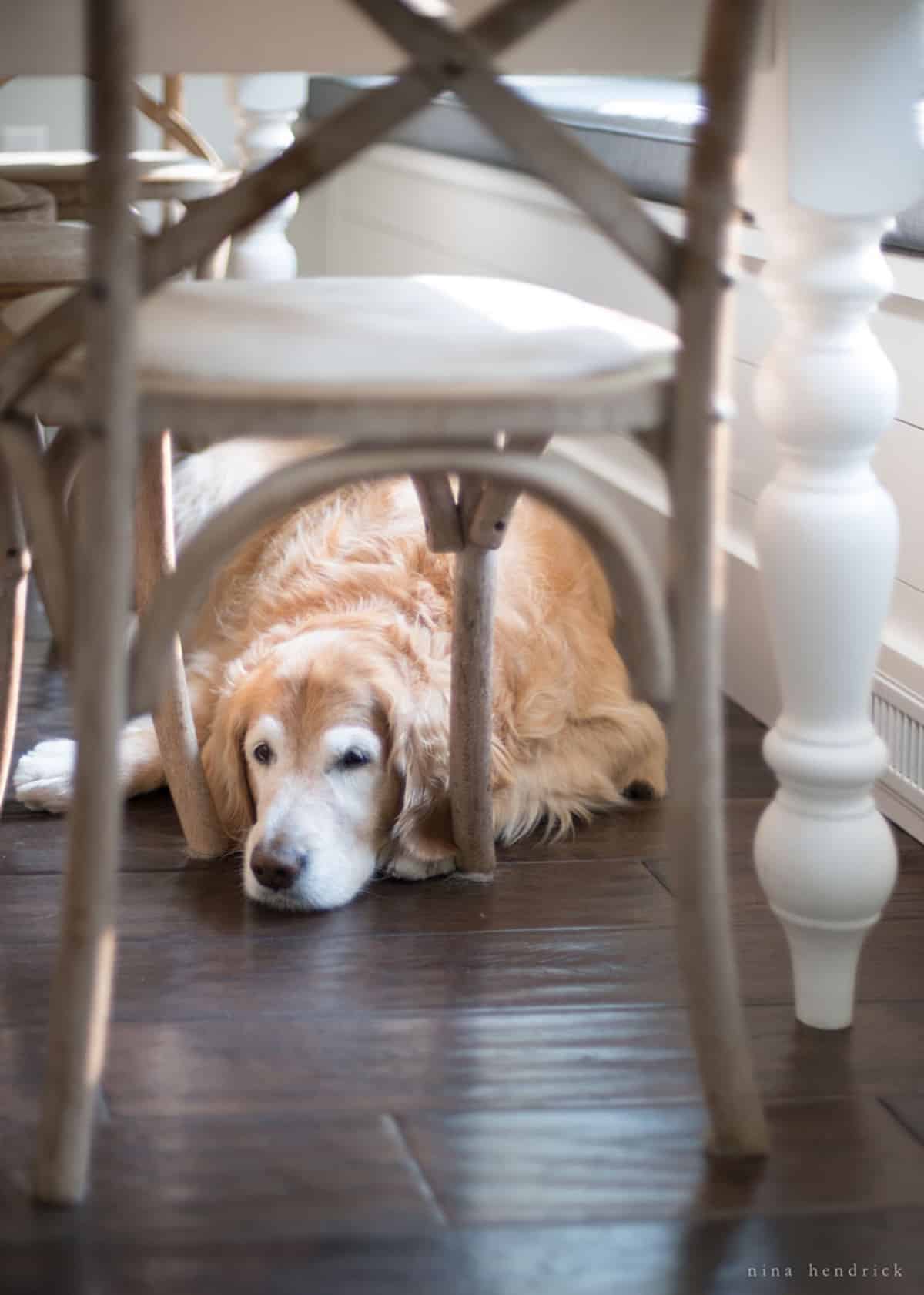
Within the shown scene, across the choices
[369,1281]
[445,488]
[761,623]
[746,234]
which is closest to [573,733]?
[761,623]

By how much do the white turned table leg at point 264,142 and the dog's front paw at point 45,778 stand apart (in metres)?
1.02

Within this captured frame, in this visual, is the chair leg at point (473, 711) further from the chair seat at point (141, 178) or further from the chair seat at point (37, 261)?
the chair seat at point (141, 178)

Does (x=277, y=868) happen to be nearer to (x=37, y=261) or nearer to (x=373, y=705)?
(x=373, y=705)

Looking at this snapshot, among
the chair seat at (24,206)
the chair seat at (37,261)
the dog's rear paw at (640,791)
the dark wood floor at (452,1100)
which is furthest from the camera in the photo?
the dog's rear paw at (640,791)

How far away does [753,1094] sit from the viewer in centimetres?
120

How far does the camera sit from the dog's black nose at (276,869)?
167 cm

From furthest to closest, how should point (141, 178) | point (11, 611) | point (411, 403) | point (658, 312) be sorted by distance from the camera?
point (658, 312) < point (141, 178) < point (11, 611) < point (411, 403)

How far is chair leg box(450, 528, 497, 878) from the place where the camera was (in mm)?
1657

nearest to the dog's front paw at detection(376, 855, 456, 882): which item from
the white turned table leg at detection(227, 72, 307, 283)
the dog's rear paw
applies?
the dog's rear paw

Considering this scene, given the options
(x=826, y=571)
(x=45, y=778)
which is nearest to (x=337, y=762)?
(x=45, y=778)

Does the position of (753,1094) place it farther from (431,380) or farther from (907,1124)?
(431,380)

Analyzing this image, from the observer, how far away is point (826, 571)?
1.31 m

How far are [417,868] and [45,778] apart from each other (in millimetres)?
482

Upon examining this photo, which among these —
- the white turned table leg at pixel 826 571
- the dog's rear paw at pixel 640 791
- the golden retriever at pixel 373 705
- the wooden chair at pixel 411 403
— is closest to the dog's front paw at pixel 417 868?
the golden retriever at pixel 373 705
